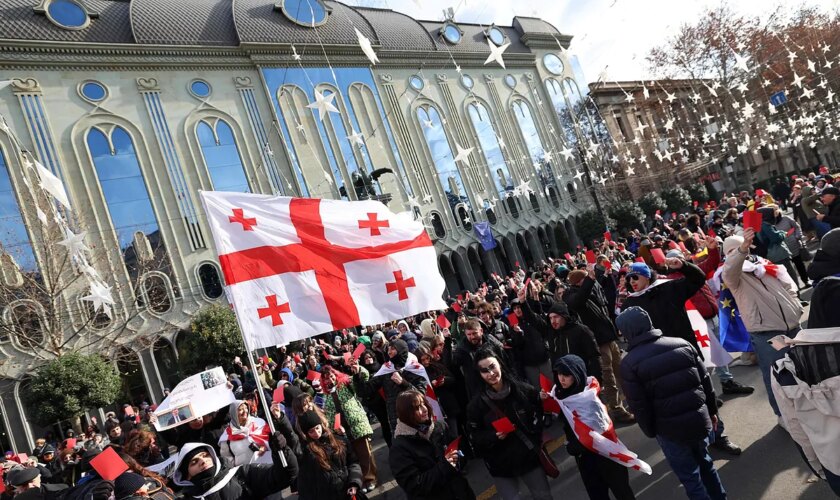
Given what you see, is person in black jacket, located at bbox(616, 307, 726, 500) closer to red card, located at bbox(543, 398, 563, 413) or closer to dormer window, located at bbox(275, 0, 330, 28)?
red card, located at bbox(543, 398, 563, 413)

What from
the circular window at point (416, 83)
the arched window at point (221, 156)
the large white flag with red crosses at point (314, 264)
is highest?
the circular window at point (416, 83)

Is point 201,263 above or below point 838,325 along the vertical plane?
above

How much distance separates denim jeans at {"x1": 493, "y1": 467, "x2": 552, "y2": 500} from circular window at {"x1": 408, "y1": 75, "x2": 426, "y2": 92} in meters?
29.6

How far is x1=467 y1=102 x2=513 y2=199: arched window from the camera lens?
32781 mm

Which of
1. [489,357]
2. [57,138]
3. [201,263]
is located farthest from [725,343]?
[57,138]

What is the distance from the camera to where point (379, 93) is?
1134 inches

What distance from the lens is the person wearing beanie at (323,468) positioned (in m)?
3.36

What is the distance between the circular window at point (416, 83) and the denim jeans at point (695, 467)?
2976 cm

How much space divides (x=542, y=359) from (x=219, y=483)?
4.01 meters

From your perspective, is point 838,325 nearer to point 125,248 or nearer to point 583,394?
point 583,394

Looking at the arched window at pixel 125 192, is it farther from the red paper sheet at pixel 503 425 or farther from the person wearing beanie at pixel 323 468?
the red paper sheet at pixel 503 425

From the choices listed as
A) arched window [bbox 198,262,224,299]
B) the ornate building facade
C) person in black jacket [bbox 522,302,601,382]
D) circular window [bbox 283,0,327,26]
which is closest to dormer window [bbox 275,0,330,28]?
circular window [bbox 283,0,327,26]

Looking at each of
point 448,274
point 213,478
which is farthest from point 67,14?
point 213,478

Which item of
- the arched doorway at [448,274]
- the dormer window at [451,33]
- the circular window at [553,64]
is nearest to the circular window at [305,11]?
the dormer window at [451,33]
